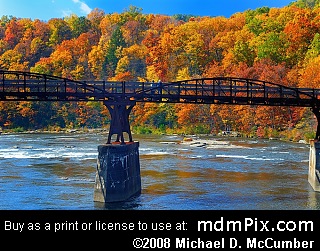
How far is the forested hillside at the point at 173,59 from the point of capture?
11875 cm

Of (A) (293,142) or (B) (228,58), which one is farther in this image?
(B) (228,58)

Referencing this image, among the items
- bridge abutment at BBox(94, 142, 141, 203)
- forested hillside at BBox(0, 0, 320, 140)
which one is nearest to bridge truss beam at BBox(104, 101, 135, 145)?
bridge abutment at BBox(94, 142, 141, 203)

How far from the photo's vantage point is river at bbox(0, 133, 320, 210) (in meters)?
46.9

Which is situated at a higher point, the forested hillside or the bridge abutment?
the forested hillside

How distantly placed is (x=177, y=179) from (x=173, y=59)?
300 ft

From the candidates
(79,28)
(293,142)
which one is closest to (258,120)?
(293,142)

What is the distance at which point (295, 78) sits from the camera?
118m

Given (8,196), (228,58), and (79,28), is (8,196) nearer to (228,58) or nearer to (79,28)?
(228,58)

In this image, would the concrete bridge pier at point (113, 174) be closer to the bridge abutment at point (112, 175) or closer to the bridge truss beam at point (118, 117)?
the bridge abutment at point (112, 175)

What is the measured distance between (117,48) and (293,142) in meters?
80.9

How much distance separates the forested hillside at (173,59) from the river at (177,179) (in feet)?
90.7

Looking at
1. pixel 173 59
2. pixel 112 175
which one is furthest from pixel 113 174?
pixel 173 59

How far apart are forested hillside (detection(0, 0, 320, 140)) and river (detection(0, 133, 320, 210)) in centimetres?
2764

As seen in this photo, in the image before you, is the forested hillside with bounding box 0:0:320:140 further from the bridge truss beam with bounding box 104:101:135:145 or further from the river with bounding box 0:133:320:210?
the bridge truss beam with bounding box 104:101:135:145
